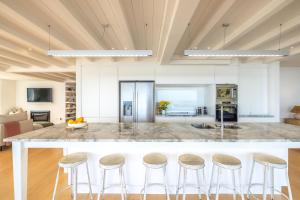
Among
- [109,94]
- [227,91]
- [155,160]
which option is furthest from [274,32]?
[109,94]

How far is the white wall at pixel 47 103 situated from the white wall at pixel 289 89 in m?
9.59

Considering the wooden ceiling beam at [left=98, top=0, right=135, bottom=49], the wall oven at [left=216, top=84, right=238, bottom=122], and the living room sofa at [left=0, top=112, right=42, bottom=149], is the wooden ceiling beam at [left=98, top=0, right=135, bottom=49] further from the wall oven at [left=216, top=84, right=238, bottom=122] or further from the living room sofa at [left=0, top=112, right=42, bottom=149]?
the living room sofa at [left=0, top=112, right=42, bottom=149]

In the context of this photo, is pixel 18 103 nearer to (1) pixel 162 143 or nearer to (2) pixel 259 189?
(1) pixel 162 143

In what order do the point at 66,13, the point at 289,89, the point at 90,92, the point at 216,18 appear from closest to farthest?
1. the point at 66,13
2. the point at 216,18
3. the point at 90,92
4. the point at 289,89

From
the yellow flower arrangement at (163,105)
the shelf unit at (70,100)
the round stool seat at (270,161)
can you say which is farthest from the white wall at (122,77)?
the shelf unit at (70,100)

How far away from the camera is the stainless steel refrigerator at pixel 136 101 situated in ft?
14.6

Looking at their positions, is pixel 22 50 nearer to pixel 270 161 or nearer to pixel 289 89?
pixel 270 161

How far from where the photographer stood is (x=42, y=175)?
3.09 m

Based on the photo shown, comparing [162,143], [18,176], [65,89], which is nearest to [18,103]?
[65,89]

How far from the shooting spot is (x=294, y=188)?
8.66ft

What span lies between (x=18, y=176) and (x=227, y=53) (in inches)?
129

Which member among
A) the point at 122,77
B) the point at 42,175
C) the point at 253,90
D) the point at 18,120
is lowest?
the point at 42,175

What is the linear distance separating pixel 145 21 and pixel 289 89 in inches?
237

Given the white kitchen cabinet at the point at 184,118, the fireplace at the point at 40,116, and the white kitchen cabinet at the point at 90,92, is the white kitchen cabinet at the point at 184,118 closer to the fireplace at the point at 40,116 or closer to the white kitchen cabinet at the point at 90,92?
the white kitchen cabinet at the point at 90,92
